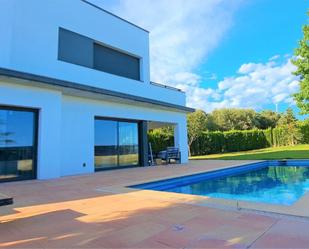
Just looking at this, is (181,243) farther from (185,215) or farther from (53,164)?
(53,164)

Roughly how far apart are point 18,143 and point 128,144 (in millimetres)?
5875

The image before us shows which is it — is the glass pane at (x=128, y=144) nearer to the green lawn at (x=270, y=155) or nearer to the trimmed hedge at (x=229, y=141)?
the green lawn at (x=270, y=155)

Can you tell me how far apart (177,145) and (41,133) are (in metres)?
9.34

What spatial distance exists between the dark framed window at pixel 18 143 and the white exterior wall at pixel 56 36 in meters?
1.96

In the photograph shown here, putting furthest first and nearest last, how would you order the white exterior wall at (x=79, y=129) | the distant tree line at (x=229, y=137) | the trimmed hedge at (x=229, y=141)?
the trimmed hedge at (x=229, y=141), the distant tree line at (x=229, y=137), the white exterior wall at (x=79, y=129)

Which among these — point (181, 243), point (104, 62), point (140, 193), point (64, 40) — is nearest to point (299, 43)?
point (104, 62)

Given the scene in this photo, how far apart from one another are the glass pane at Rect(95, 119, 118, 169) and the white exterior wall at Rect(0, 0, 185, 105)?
2008 mm

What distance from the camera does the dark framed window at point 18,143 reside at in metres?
8.36

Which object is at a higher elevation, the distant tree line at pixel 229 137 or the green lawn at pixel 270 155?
the distant tree line at pixel 229 137

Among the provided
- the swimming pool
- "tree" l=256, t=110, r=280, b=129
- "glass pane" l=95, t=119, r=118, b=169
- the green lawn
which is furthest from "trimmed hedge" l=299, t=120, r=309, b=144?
"glass pane" l=95, t=119, r=118, b=169

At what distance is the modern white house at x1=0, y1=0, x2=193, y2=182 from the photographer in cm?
877

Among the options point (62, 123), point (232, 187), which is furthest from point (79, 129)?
point (232, 187)

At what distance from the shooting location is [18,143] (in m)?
8.70

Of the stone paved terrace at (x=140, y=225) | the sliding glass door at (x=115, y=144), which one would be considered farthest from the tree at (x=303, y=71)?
the stone paved terrace at (x=140, y=225)
